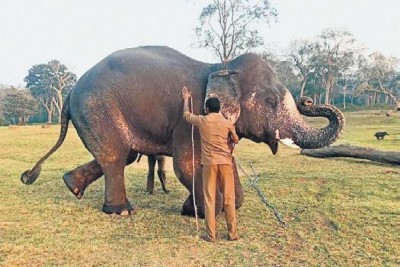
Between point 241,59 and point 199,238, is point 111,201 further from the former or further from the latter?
point 241,59

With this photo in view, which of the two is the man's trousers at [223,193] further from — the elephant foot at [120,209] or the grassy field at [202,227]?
the elephant foot at [120,209]

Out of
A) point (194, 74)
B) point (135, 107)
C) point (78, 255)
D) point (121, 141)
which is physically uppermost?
point (194, 74)

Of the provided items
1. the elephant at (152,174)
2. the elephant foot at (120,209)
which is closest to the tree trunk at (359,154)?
the elephant at (152,174)

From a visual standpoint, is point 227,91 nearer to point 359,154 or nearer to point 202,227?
point 202,227

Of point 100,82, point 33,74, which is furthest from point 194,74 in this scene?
point 33,74

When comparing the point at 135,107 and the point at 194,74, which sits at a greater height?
the point at 194,74

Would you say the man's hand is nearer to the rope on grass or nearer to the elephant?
the rope on grass

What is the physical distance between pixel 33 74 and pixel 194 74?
224 ft

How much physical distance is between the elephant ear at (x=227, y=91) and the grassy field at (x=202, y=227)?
1.31 m

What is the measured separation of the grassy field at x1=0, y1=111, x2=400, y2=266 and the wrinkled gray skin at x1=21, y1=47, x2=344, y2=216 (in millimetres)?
479

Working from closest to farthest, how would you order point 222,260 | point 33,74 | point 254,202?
point 222,260 < point 254,202 < point 33,74

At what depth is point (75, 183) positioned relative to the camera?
6.92m

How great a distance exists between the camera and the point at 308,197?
7.13 m

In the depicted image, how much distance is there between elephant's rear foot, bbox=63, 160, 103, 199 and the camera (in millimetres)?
6914
